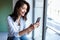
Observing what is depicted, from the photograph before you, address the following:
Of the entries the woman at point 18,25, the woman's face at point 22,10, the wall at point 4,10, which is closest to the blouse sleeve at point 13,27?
the woman at point 18,25

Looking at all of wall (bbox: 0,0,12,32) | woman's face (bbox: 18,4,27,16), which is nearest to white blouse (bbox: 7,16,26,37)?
woman's face (bbox: 18,4,27,16)

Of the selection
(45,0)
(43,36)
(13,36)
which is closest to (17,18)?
(13,36)

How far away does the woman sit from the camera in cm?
162

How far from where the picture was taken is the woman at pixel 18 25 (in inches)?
63.9

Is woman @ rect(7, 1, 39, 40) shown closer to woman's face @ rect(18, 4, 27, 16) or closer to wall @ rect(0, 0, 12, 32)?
woman's face @ rect(18, 4, 27, 16)

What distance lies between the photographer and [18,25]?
1659 millimetres

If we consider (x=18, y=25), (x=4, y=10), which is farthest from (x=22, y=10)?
(x=4, y=10)

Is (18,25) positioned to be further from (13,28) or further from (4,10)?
(4,10)

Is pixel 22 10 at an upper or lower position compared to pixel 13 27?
upper

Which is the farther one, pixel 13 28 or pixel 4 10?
pixel 4 10

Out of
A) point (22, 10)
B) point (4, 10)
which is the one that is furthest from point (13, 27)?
point (4, 10)

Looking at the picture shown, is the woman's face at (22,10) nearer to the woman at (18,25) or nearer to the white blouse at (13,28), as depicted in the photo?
the woman at (18,25)

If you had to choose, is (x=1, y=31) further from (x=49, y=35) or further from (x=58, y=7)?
(x=58, y=7)

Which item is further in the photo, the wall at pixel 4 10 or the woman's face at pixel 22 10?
the wall at pixel 4 10
